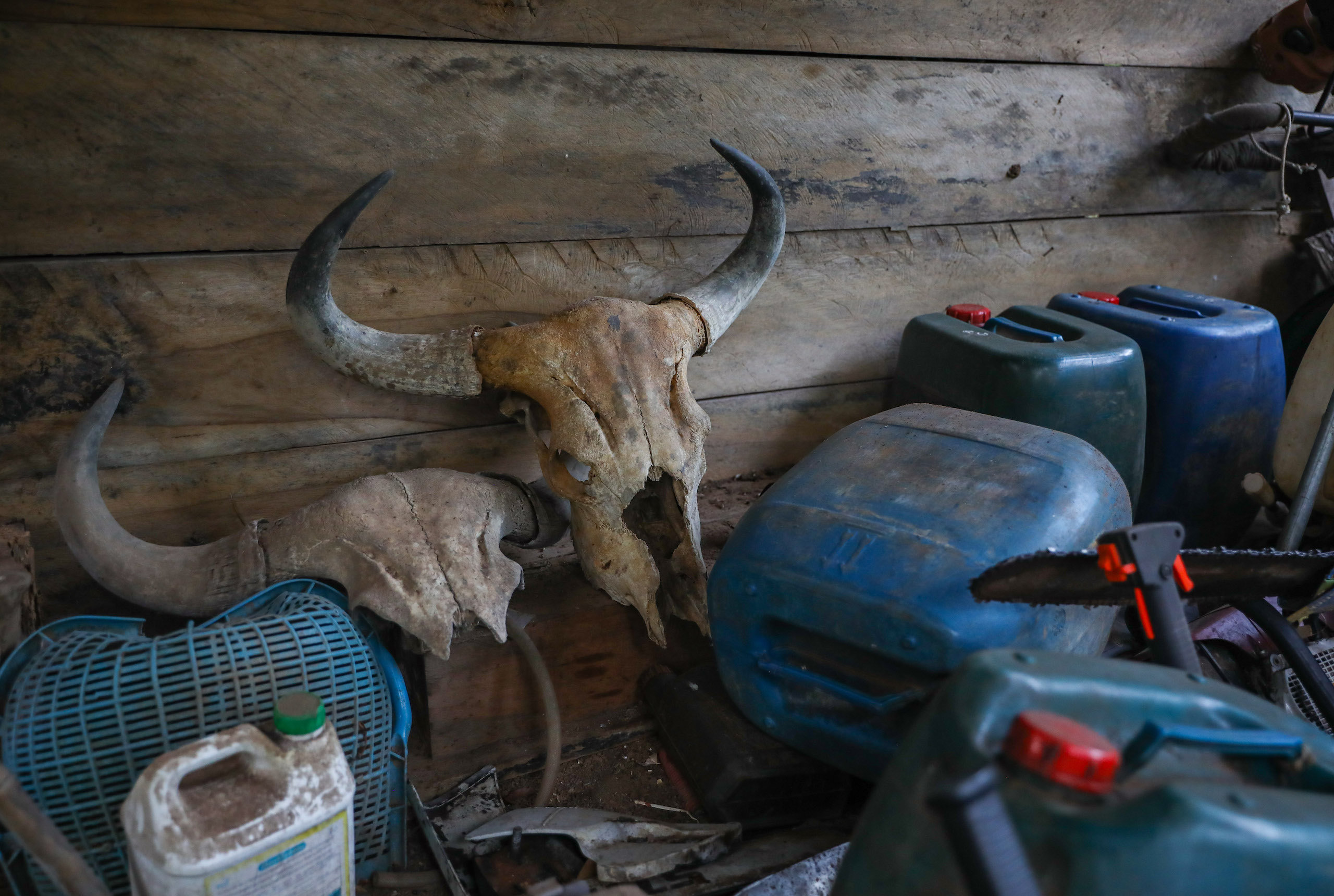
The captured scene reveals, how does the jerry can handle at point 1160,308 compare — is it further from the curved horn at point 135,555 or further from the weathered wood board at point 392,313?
the curved horn at point 135,555

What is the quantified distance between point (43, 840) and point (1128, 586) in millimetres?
1432

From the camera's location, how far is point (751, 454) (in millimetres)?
2553

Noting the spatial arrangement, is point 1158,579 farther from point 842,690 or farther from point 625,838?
point 625,838

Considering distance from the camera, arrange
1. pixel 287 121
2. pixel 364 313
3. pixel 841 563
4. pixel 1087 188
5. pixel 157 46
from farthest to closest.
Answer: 1. pixel 1087 188
2. pixel 364 313
3. pixel 287 121
4. pixel 157 46
5. pixel 841 563

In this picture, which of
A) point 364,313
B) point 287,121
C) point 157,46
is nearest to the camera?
point 157,46

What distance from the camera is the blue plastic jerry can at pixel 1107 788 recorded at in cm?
82

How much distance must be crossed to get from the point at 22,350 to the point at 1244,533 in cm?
300

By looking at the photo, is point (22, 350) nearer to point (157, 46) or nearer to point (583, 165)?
point (157, 46)

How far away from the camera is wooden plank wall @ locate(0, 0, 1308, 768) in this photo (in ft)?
5.53

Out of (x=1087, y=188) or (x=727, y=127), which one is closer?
(x=727, y=127)

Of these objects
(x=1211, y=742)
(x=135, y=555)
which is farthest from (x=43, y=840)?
(x=1211, y=742)

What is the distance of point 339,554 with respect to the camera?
161 centimetres

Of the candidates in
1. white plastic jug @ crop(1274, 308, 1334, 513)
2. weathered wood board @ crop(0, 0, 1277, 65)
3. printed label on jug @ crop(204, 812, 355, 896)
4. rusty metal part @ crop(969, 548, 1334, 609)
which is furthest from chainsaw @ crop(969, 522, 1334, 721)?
weathered wood board @ crop(0, 0, 1277, 65)

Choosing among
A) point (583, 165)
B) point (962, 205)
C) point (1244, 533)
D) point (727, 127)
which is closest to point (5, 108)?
point (583, 165)
